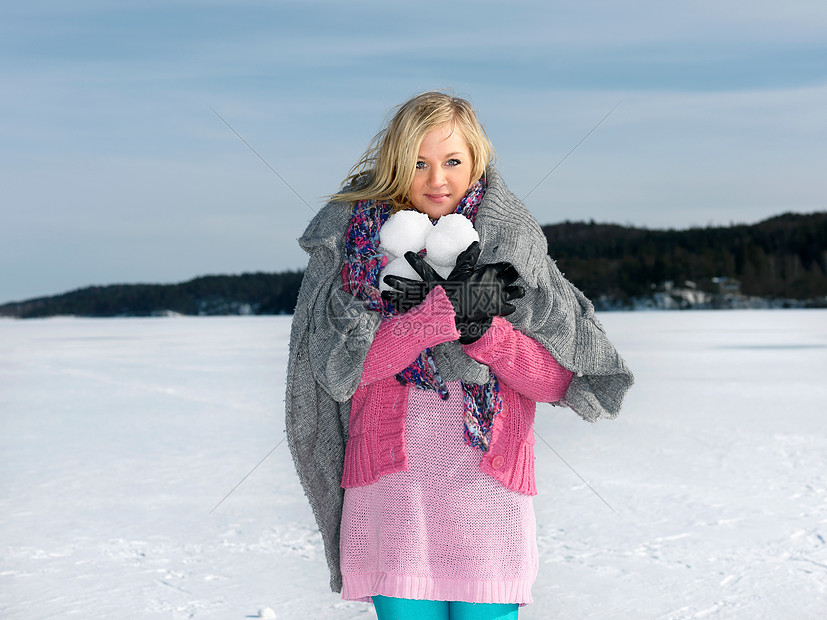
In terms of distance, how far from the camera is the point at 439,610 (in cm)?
148

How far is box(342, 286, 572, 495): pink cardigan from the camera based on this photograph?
1377 mm

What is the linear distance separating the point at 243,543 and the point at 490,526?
7.06 feet

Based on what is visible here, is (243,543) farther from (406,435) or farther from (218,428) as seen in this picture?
(218,428)

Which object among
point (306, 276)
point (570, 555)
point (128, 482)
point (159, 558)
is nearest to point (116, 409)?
point (128, 482)

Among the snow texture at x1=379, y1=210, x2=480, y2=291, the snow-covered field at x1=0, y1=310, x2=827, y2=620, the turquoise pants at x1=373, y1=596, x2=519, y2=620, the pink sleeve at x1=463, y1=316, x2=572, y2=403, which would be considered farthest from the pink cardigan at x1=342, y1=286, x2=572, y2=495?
the snow-covered field at x1=0, y1=310, x2=827, y2=620

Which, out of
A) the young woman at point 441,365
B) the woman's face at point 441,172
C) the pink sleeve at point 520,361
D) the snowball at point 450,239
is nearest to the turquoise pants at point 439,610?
the young woman at point 441,365

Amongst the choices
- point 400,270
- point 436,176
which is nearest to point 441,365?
point 400,270

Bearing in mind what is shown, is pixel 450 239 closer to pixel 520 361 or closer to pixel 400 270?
pixel 400 270

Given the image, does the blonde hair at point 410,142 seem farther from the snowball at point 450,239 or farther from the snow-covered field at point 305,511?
the snow-covered field at point 305,511

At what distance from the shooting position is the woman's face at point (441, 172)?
5.00 feet

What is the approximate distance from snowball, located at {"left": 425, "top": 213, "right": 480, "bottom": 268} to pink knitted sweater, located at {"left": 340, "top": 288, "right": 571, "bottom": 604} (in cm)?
15

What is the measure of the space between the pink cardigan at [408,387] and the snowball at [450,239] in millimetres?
105

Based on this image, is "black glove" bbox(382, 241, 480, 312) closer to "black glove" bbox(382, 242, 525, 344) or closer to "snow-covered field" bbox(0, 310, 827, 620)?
"black glove" bbox(382, 242, 525, 344)

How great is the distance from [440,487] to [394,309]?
365mm
